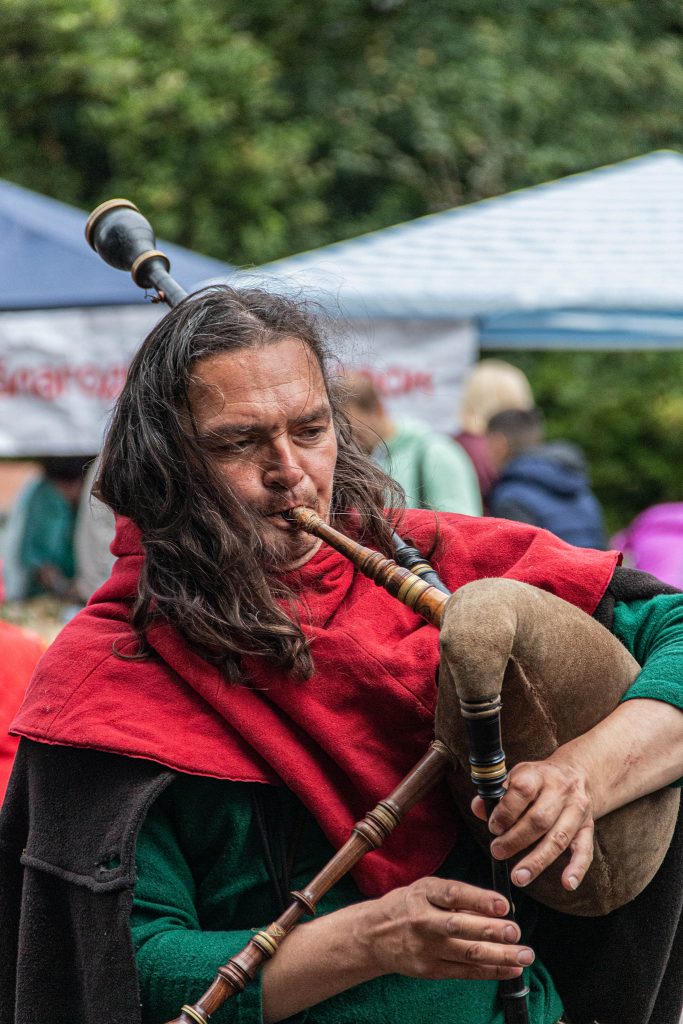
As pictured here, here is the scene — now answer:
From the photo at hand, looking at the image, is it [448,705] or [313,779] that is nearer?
[448,705]

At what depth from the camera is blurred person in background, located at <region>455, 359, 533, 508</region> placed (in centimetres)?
551

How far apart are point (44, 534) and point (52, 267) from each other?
4.72 ft

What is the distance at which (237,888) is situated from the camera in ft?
5.42

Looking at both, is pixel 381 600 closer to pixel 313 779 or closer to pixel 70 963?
pixel 313 779

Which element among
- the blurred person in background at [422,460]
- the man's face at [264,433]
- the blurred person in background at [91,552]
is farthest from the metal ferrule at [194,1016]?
the blurred person in background at [91,552]

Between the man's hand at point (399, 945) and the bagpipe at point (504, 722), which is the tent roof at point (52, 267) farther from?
the man's hand at point (399, 945)

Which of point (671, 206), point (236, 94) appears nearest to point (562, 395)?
point (236, 94)

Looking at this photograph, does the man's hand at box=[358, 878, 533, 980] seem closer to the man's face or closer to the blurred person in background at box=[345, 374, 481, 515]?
the man's face

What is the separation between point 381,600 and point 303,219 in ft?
34.8

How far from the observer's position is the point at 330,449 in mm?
1804

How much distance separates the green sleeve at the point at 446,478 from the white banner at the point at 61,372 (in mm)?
1178

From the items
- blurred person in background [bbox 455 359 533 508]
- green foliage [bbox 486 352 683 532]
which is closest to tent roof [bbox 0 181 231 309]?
blurred person in background [bbox 455 359 533 508]

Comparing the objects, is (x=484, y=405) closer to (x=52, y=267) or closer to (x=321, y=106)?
(x=52, y=267)

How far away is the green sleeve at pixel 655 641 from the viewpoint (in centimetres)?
157
